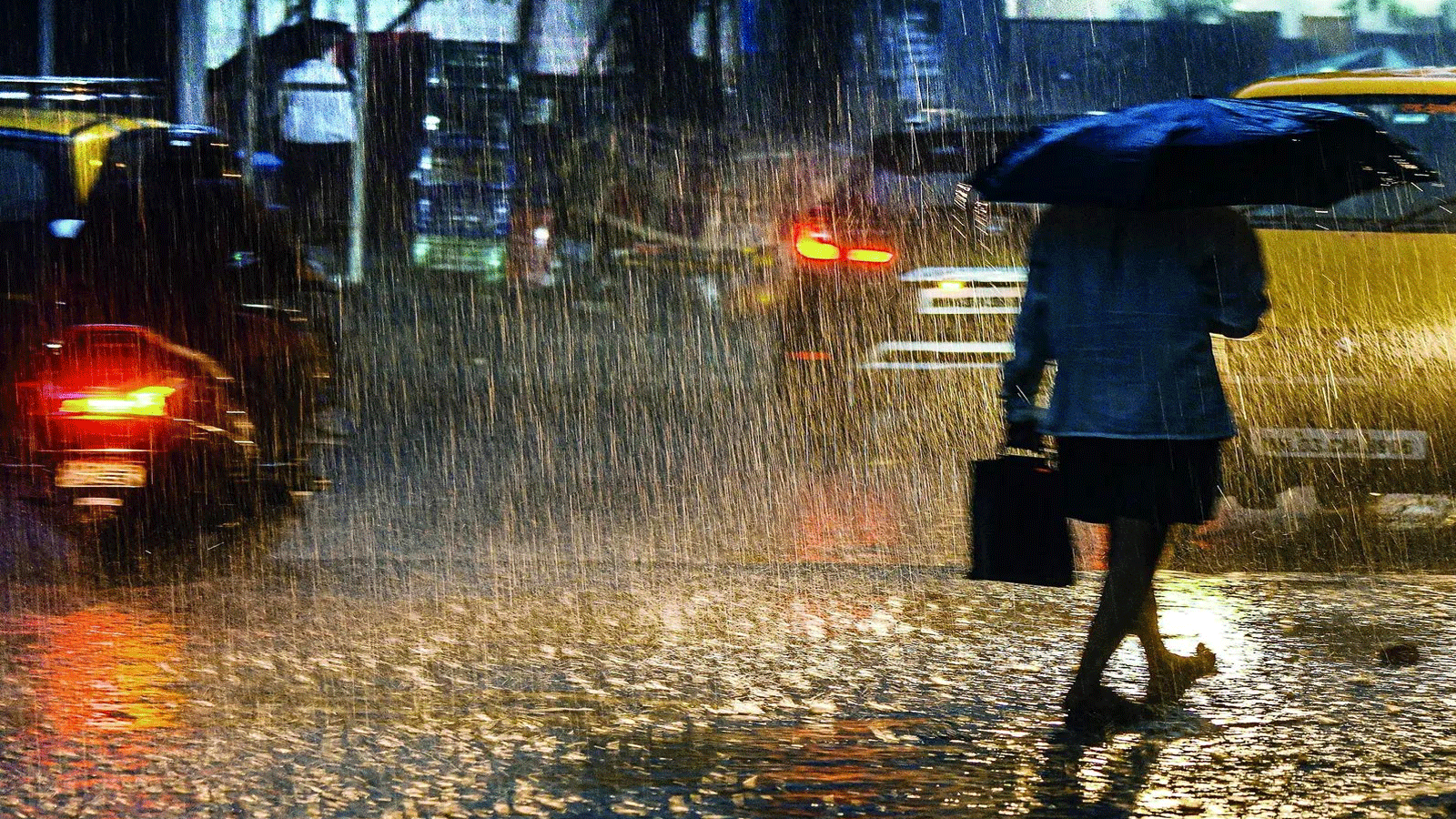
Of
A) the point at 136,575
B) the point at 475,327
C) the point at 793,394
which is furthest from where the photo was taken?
the point at 475,327

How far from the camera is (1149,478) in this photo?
14.9 ft

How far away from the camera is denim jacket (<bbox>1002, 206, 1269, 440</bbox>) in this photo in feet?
14.9

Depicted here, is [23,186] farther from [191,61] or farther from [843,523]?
[191,61]

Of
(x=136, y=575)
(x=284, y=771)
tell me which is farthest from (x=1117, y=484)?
(x=136, y=575)

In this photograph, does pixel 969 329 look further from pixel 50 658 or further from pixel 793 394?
pixel 50 658

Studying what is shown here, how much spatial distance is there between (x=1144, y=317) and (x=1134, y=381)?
0.18m

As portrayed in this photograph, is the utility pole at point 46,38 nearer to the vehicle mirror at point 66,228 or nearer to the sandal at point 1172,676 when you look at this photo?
the vehicle mirror at point 66,228

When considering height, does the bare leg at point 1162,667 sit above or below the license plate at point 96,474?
below

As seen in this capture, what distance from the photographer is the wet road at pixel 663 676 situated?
4012 mm

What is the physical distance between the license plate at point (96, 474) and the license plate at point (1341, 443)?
178 inches

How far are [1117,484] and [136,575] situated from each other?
3845 mm

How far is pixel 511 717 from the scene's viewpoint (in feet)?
15.2

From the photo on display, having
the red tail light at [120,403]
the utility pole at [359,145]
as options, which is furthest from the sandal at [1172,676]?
the utility pole at [359,145]

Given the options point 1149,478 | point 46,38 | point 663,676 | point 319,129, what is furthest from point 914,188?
point 46,38
